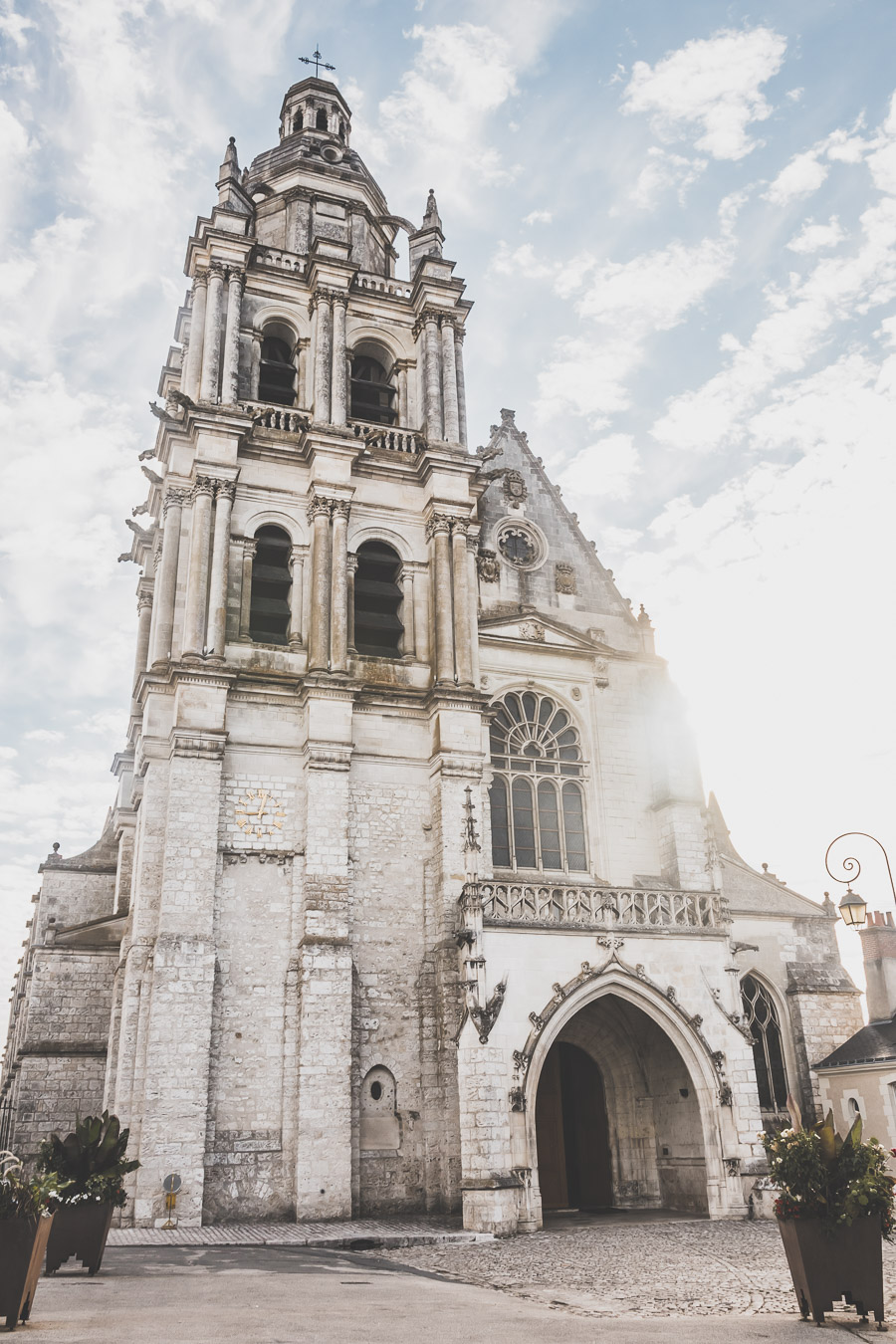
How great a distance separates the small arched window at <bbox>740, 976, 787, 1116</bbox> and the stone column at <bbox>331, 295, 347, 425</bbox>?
1331cm

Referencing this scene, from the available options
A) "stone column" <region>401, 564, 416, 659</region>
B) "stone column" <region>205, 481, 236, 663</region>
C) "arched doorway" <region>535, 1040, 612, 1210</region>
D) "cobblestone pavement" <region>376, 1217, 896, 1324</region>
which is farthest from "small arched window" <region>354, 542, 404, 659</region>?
"cobblestone pavement" <region>376, 1217, 896, 1324</region>

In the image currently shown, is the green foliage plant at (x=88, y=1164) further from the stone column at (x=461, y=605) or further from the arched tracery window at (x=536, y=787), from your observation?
the stone column at (x=461, y=605)

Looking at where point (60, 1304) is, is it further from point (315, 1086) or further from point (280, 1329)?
point (315, 1086)

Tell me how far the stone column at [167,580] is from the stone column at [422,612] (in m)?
4.45

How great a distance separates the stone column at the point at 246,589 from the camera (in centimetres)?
1925

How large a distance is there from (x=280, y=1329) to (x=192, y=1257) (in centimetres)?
601

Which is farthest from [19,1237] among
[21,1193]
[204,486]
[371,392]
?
[371,392]

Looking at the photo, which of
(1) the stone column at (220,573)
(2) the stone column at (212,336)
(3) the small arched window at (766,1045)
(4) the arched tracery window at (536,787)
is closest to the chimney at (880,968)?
(3) the small arched window at (766,1045)

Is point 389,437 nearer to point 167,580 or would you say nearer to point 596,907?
point 167,580

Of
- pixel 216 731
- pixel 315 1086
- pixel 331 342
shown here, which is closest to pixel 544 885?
pixel 315 1086

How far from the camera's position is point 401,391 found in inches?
906

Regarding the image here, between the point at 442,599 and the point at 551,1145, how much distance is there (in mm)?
9626

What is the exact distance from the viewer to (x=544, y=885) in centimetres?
1678

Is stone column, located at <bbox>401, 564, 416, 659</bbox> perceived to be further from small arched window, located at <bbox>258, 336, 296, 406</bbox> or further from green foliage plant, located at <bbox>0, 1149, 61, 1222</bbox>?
green foliage plant, located at <bbox>0, 1149, 61, 1222</bbox>
